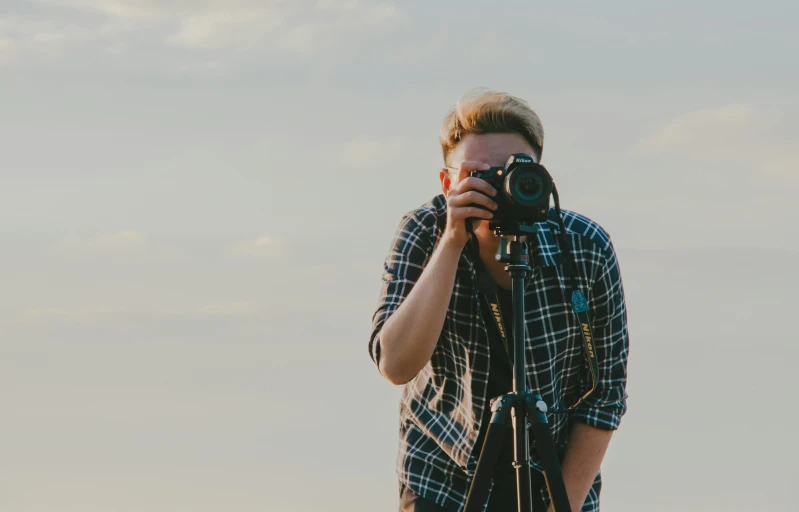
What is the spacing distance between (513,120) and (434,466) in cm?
107

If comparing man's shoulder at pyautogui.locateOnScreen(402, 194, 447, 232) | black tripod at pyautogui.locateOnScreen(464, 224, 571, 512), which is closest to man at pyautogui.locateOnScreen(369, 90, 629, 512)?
man's shoulder at pyautogui.locateOnScreen(402, 194, 447, 232)

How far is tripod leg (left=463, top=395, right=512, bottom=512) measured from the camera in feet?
8.79

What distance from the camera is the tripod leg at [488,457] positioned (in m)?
2.68

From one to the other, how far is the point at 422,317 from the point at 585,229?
24.9 inches

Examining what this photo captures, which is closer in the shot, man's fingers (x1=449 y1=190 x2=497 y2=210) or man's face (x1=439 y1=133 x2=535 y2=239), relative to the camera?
man's fingers (x1=449 y1=190 x2=497 y2=210)

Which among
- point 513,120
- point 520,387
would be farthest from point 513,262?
point 513,120

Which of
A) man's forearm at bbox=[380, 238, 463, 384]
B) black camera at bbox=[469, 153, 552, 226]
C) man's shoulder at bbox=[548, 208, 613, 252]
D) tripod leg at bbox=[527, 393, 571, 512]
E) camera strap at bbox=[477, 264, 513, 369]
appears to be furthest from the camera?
man's shoulder at bbox=[548, 208, 613, 252]

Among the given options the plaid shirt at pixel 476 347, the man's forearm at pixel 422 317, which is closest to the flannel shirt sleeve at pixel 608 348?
the plaid shirt at pixel 476 347

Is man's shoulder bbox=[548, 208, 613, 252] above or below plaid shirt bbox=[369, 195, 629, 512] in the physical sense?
above

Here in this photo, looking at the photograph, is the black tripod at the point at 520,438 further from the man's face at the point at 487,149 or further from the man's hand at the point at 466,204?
the man's face at the point at 487,149

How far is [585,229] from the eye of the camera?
3162 millimetres

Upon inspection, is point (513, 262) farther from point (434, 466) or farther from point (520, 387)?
point (434, 466)

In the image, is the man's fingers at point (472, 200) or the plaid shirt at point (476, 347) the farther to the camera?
the plaid shirt at point (476, 347)

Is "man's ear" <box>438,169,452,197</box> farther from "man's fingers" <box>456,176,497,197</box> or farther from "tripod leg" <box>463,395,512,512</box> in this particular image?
"tripod leg" <box>463,395,512,512</box>
